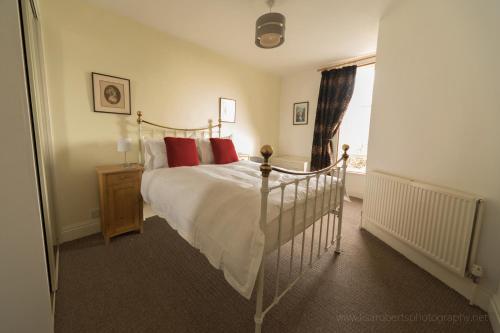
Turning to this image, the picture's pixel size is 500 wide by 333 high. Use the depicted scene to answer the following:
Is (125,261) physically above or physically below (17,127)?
below

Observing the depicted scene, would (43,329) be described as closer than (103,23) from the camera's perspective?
Yes

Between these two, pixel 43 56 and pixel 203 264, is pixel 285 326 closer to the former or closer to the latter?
pixel 203 264

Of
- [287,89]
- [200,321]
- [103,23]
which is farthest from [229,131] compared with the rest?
[200,321]

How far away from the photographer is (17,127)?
80cm

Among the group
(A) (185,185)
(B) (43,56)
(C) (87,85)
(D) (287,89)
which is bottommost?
(A) (185,185)

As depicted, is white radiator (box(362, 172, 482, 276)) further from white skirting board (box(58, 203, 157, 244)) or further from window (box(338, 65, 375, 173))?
white skirting board (box(58, 203, 157, 244))

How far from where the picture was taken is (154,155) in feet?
7.97

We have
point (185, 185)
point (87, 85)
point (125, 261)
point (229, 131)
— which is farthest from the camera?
point (229, 131)

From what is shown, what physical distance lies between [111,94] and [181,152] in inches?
40.6

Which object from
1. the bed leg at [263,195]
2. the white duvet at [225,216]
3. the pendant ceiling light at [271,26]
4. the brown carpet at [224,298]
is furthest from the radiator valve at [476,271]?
the pendant ceiling light at [271,26]

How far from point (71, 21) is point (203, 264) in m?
2.78

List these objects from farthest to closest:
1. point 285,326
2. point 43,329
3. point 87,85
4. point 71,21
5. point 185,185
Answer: point 87,85 < point 71,21 < point 185,185 < point 285,326 < point 43,329

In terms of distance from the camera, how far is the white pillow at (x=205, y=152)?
2.83 metres

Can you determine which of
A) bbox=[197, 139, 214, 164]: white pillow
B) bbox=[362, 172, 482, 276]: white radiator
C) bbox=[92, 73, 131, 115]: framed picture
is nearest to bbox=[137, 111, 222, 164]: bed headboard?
bbox=[92, 73, 131, 115]: framed picture
